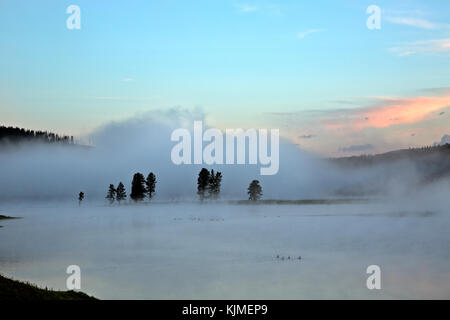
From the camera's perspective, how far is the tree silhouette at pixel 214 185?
591 ft

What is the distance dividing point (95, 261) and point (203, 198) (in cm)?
13174

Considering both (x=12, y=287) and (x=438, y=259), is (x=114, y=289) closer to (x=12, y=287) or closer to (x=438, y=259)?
(x=12, y=287)

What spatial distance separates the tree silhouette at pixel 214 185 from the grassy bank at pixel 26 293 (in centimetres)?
14307

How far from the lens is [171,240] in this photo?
7075 centimetres

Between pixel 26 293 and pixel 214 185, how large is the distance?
14909 cm

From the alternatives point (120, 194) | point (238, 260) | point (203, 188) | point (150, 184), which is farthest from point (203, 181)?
point (238, 260)

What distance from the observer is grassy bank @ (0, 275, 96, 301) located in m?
32.1

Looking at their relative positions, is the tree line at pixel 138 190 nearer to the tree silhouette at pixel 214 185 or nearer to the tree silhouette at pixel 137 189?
the tree silhouette at pixel 137 189

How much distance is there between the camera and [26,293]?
1297 inches

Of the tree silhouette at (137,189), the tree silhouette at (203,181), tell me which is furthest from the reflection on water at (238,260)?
the tree silhouette at (137,189)

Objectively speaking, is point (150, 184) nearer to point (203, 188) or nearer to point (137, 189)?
point (137, 189)

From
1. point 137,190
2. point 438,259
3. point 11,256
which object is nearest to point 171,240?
point 11,256

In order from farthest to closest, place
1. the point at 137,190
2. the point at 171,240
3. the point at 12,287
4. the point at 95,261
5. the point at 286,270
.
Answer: the point at 137,190, the point at 171,240, the point at 95,261, the point at 286,270, the point at 12,287
